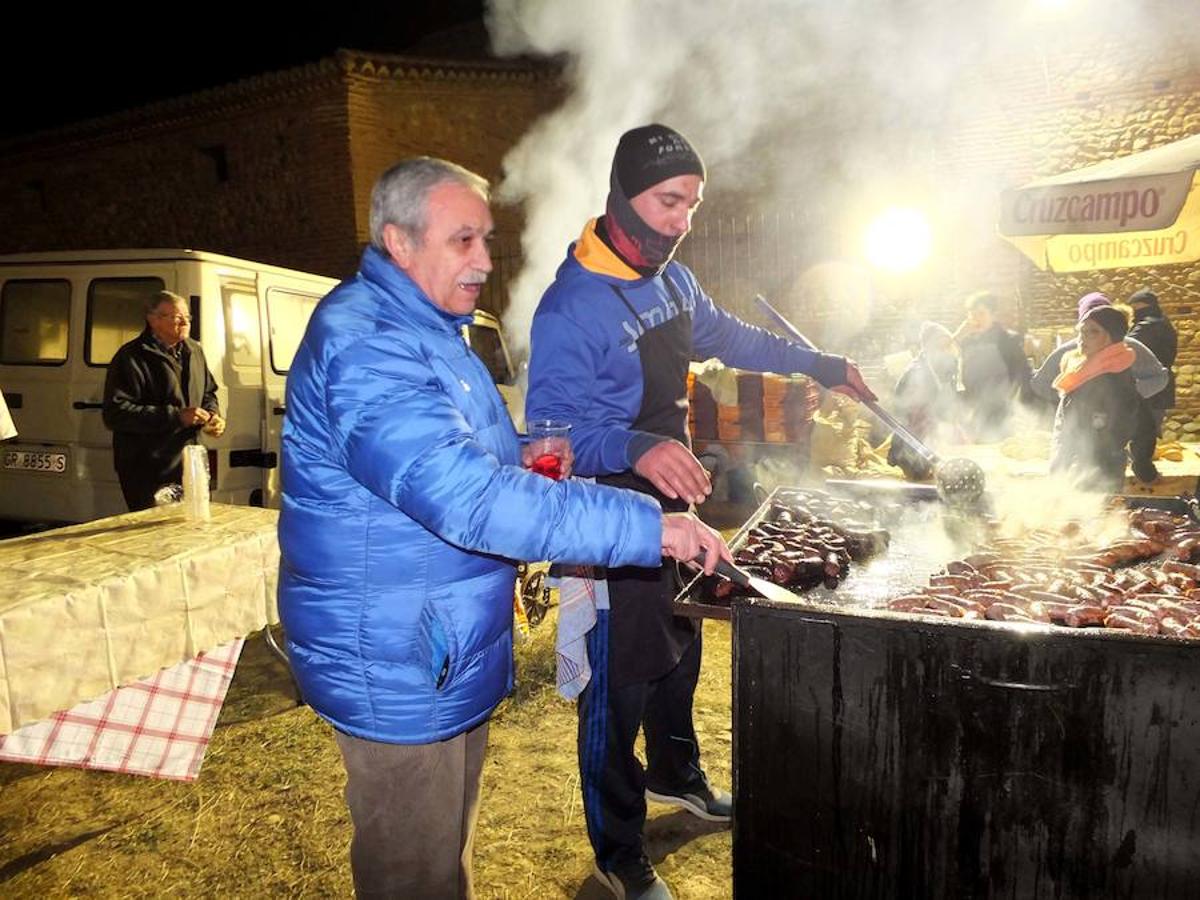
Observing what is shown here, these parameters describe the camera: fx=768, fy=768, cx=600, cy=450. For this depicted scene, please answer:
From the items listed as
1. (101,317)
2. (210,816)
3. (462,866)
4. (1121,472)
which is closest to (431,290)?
(462,866)

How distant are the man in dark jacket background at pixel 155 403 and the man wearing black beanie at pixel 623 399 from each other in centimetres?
399

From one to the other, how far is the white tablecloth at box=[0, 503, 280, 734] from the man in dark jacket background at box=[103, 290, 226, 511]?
76.2 inches

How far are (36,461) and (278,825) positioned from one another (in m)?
4.62

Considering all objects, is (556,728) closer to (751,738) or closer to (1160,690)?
(751,738)

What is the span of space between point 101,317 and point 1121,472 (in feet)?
27.6

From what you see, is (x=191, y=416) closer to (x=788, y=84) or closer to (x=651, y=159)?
(x=651, y=159)

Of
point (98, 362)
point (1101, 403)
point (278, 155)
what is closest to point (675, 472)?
point (1101, 403)

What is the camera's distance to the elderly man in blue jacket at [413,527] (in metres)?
1.75

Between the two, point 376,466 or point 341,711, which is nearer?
point 376,466

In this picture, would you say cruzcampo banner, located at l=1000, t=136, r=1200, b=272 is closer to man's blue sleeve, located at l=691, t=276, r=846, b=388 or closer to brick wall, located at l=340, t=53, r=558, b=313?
man's blue sleeve, located at l=691, t=276, r=846, b=388

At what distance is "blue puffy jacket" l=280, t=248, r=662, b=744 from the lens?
174cm

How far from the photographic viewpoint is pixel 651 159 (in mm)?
2947

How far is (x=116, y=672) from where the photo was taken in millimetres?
2885

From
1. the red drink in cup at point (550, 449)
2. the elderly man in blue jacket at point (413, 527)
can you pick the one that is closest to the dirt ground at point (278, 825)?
the elderly man in blue jacket at point (413, 527)
